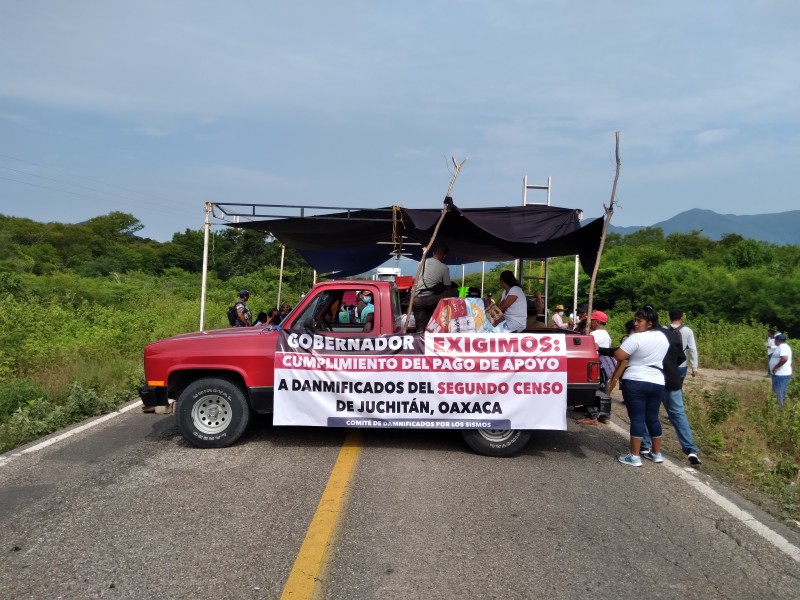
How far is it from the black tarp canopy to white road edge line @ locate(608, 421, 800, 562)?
2.93 metres

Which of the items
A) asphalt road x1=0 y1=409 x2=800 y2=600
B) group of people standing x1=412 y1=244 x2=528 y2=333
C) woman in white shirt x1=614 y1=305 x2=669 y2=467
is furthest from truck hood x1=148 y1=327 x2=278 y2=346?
woman in white shirt x1=614 y1=305 x2=669 y2=467

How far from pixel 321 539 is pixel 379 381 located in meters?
2.36

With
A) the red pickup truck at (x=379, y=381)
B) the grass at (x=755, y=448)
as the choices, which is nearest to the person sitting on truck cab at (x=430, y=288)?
the red pickup truck at (x=379, y=381)

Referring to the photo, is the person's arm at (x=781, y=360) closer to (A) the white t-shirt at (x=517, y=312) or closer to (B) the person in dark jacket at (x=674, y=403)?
(B) the person in dark jacket at (x=674, y=403)

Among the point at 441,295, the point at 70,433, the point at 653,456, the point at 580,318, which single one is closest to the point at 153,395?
the point at 70,433

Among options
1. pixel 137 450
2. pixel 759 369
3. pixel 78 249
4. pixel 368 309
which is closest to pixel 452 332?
pixel 368 309

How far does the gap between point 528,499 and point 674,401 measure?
2.77 metres

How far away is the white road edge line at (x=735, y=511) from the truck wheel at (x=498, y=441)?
159cm

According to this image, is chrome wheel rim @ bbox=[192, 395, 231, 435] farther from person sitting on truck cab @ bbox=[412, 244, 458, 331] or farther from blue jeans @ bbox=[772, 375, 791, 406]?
blue jeans @ bbox=[772, 375, 791, 406]

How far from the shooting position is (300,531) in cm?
445

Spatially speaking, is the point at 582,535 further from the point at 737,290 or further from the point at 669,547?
the point at 737,290

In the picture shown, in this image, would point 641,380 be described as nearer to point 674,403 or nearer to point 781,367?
point 674,403

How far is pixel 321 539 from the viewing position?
14.1ft

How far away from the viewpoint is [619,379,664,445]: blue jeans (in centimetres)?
644
